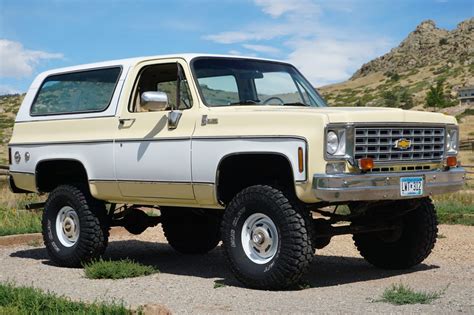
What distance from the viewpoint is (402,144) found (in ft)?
26.7

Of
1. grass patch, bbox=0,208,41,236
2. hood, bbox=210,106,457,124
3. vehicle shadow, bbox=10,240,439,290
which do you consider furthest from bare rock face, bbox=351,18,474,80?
hood, bbox=210,106,457,124

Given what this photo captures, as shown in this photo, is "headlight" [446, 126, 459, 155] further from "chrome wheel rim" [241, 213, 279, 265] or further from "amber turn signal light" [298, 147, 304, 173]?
"chrome wheel rim" [241, 213, 279, 265]

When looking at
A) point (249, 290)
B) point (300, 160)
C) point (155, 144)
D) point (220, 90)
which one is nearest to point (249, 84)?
point (220, 90)

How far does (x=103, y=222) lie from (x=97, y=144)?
940 millimetres

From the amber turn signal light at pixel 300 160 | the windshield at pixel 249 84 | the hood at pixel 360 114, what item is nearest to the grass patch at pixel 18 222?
the windshield at pixel 249 84

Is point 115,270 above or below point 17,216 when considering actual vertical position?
above

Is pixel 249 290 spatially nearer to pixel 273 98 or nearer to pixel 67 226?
pixel 273 98

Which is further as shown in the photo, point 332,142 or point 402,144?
point 402,144

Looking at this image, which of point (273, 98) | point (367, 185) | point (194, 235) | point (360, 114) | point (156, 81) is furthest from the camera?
point (194, 235)

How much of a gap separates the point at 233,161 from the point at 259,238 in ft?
2.61

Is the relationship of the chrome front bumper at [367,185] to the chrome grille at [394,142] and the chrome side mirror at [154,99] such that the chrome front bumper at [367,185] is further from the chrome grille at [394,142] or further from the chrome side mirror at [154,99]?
the chrome side mirror at [154,99]

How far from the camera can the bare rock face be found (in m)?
114

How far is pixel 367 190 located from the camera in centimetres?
766

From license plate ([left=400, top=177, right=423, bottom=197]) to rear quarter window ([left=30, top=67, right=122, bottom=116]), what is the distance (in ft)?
11.4
